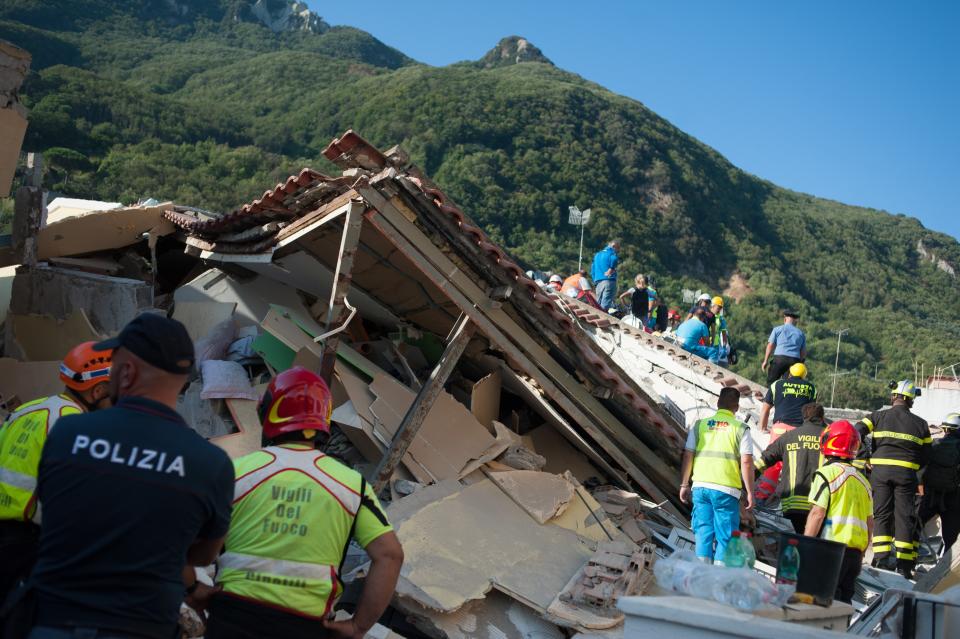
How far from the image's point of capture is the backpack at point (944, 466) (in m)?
8.45

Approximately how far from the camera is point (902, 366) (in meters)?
48.1

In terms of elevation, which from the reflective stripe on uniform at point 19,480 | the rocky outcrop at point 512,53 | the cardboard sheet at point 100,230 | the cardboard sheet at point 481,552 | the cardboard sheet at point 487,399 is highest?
the rocky outcrop at point 512,53

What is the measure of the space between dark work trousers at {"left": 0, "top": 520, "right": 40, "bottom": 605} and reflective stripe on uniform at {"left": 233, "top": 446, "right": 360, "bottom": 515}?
1001 millimetres

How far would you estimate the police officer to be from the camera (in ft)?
27.8

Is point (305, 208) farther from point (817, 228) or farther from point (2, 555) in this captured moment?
point (817, 228)

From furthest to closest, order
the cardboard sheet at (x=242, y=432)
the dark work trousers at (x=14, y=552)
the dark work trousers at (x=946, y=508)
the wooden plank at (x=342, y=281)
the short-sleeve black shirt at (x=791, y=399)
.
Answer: the short-sleeve black shirt at (x=791, y=399) < the dark work trousers at (x=946, y=508) < the cardboard sheet at (x=242, y=432) < the wooden plank at (x=342, y=281) < the dark work trousers at (x=14, y=552)

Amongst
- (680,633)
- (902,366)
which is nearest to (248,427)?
(680,633)

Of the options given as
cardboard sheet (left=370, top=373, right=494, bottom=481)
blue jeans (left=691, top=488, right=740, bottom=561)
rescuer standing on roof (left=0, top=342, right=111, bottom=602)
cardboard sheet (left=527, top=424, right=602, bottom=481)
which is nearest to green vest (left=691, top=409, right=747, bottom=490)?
blue jeans (left=691, top=488, right=740, bottom=561)

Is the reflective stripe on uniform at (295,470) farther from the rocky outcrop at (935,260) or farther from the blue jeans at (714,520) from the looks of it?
the rocky outcrop at (935,260)

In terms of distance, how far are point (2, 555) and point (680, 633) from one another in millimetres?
2640

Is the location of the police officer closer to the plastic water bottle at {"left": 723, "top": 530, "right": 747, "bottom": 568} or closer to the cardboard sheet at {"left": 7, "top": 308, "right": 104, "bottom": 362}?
the plastic water bottle at {"left": 723, "top": 530, "right": 747, "bottom": 568}

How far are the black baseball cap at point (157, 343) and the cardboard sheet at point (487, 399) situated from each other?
5.12 metres

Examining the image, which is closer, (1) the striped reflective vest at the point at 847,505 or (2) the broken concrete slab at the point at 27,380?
(1) the striped reflective vest at the point at 847,505

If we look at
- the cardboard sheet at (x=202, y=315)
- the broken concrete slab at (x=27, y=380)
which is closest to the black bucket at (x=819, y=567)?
the broken concrete slab at (x=27, y=380)
